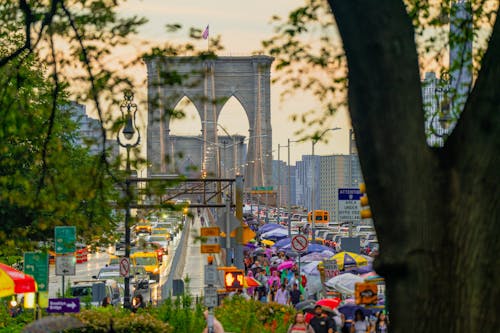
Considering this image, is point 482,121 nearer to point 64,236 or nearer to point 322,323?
point 64,236

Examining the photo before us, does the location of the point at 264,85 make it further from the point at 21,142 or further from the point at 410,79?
the point at 410,79

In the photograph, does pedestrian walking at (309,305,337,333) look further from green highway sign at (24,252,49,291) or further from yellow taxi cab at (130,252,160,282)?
yellow taxi cab at (130,252,160,282)

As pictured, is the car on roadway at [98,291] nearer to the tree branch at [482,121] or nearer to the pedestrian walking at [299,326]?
the pedestrian walking at [299,326]

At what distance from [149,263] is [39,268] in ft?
91.9

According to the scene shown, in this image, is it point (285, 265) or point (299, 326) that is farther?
point (285, 265)

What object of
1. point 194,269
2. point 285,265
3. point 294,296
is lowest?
point 194,269

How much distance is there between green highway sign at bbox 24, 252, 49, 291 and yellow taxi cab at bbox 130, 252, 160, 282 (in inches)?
973

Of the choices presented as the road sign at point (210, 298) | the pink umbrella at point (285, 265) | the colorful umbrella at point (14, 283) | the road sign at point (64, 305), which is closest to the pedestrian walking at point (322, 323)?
the road sign at point (210, 298)

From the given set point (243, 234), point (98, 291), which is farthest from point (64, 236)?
point (243, 234)

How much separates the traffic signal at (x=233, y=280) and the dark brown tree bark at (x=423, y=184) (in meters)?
18.3

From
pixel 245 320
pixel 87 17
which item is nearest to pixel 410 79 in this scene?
pixel 87 17

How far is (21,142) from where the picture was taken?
23531 millimetres

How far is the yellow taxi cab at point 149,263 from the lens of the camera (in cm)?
4375

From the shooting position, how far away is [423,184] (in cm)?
509
